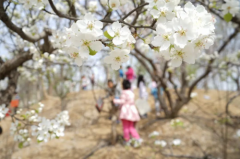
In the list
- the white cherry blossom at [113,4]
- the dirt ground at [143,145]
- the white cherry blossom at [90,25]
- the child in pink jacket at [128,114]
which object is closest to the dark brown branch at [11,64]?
the dirt ground at [143,145]

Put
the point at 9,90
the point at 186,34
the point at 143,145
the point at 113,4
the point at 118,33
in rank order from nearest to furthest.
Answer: the point at 186,34, the point at 118,33, the point at 113,4, the point at 9,90, the point at 143,145

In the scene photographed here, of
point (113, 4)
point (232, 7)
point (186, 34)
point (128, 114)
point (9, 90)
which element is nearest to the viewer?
point (186, 34)

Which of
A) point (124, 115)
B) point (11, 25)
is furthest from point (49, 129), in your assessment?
point (124, 115)

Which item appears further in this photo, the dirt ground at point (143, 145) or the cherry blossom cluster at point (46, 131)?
the dirt ground at point (143, 145)

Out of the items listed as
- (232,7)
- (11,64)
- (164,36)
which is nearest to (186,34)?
(164,36)

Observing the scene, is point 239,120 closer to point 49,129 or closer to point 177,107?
point 177,107

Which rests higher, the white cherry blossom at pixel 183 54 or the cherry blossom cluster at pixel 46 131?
the white cherry blossom at pixel 183 54

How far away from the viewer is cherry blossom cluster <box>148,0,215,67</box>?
768 millimetres

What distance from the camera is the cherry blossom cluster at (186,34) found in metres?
0.77

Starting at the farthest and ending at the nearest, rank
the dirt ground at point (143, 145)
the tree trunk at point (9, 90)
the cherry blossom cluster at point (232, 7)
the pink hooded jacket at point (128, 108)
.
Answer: the pink hooded jacket at point (128, 108) < the dirt ground at point (143, 145) < the tree trunk at point (9, 90) < the cherry blossom cluster at point (232, 7)

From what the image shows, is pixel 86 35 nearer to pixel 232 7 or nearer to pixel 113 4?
pixel 113 4

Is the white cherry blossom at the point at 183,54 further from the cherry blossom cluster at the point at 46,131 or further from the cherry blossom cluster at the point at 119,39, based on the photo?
the cherry blossom cluster at the point at 46,131

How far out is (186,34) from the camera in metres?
0.76

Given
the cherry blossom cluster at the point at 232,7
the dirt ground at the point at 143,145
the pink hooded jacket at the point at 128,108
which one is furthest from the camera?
the pink hooded jacket at the point at 128,108
